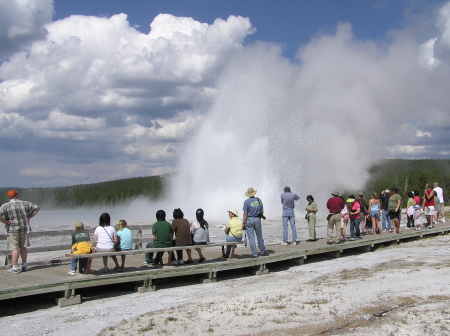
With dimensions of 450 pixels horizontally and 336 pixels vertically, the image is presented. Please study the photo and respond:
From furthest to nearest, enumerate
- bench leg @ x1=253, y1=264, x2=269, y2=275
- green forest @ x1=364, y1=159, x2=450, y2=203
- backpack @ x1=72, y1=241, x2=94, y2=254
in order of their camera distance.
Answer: green forest @ x1=364, y1=159, x2=450, y2=203 → bench leg @ x1=253, y1=264, x2=269, y2=275 → backpack @ x1=72, y1=241, x2=94, y2=254

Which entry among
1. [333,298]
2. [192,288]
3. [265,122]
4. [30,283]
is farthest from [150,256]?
[265,122]

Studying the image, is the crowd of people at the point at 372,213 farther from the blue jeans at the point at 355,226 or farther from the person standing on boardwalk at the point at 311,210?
the person standing on boardwalk at the point at 311,210

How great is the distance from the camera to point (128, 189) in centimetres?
11938

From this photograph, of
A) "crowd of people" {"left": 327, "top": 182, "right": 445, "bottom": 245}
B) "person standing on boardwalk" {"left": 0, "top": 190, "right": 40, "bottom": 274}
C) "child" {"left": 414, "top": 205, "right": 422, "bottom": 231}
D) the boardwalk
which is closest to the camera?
the boardwalk

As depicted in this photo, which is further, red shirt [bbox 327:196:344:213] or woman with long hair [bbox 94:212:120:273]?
red shirt [bbox 327:196:344:213]

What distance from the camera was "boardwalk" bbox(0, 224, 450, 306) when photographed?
26.0 ft

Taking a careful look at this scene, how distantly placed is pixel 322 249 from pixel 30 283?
7238mm

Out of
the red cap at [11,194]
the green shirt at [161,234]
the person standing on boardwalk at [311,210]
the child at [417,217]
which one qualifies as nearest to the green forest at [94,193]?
the child at [417,217]

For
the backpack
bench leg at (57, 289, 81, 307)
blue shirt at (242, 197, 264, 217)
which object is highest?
blue shirt at (242, 197, 264, 217)

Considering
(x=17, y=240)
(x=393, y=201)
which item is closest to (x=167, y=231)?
A: (x=17, y=240)

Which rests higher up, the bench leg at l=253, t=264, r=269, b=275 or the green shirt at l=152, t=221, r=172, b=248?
the green shirt at l=152, t=221, r=172, b=248

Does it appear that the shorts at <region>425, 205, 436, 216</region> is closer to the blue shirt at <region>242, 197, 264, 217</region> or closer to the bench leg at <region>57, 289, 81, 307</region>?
the blue shirt at <region>242, 197, 264, 217</region>

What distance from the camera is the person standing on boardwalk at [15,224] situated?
29.0ft

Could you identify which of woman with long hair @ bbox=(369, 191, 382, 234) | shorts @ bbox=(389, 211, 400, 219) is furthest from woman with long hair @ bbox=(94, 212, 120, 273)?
shorts @ bbox=(389, 211, 400, 219)
